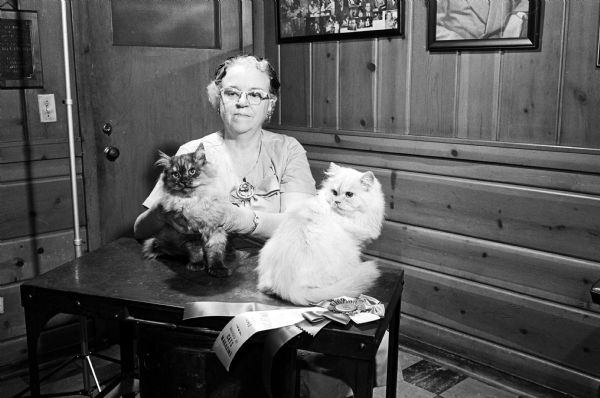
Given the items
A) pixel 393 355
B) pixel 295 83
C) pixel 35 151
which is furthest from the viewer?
pixel 295 83

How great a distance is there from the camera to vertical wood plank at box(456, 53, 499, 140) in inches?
95.8

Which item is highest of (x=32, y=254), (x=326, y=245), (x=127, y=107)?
(x=127, y=107)

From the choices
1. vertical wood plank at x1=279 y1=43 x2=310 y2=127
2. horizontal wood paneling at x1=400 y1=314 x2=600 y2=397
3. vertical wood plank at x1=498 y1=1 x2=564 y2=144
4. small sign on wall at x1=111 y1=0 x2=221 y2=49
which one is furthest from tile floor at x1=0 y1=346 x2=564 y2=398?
small sign on wall at x1=111 y1=0 x2=221 y2=49

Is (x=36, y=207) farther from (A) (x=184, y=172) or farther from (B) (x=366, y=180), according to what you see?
(B) (x=366, y=180)

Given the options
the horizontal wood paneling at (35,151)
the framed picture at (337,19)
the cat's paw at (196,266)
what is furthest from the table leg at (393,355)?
the horizontal wood paneling at (35,151)

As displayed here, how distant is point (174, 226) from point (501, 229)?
4.88 feet

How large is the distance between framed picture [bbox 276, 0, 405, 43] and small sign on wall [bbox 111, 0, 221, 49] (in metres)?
0.40

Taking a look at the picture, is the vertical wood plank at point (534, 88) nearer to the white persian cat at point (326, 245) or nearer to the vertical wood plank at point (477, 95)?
the vertical wood plank at point (477, 95)

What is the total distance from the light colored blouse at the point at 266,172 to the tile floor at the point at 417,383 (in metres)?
1.01

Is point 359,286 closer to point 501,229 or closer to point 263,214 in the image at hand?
point 263,214

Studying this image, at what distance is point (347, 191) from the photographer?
5.47 feet

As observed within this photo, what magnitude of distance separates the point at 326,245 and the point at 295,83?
191 cm

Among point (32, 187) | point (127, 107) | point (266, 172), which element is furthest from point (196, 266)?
point (127, 107)

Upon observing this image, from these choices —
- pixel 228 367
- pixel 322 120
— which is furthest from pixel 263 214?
pixel 322 120
